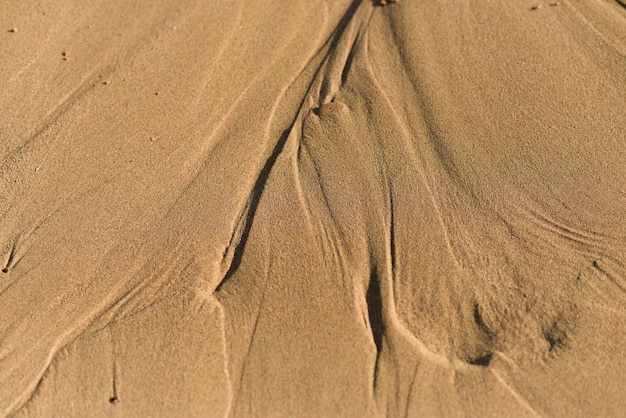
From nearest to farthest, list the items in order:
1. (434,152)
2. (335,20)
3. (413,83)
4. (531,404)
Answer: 1. (531,404)
2. (434,152)
3. (413,83)
4. (335,20)

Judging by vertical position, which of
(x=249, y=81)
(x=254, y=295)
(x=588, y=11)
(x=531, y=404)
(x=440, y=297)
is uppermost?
(x=249, y=81)

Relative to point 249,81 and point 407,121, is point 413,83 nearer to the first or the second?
point 407,121

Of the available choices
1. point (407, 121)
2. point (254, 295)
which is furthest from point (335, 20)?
point (254, 295)

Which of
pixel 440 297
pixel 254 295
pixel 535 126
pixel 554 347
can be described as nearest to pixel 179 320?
pixel 254 295

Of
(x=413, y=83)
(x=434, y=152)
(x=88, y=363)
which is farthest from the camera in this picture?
(x=413, y=83)

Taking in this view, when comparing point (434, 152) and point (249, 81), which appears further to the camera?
point (249, 81)

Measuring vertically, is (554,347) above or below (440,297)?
below
